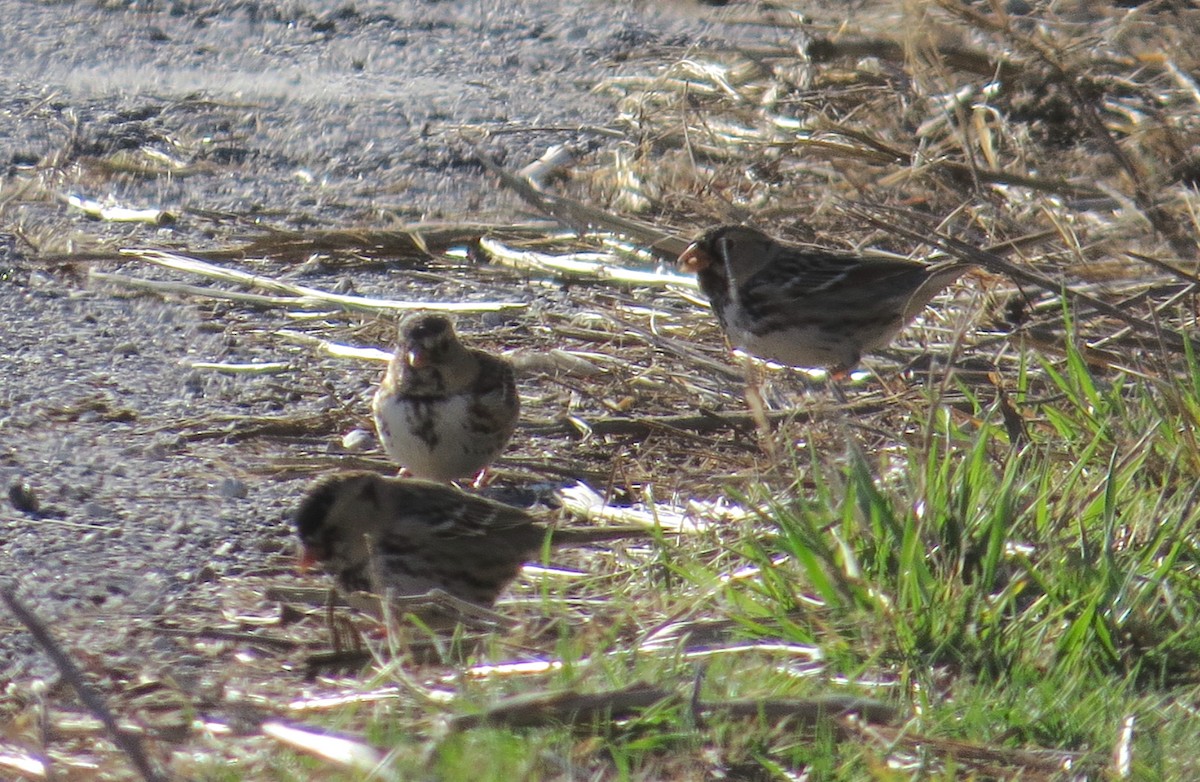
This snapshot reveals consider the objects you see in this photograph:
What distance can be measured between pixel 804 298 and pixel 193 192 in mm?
3955

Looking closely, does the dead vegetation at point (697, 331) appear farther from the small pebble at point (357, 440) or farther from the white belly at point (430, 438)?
the white belly at point (430, 438)

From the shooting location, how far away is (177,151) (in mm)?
10086

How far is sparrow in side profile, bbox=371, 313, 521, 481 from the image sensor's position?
607 centimetres

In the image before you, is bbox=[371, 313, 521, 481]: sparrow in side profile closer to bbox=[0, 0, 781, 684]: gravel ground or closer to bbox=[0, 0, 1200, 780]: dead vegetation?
bbox=[0, 0, 1200, 780]: dead vegetation

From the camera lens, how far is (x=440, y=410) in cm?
607

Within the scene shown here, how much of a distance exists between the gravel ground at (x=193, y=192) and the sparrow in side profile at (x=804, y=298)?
128 cm

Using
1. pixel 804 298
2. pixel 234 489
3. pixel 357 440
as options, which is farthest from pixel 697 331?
pixel 234 489

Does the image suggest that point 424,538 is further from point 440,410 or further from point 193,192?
point 193,192

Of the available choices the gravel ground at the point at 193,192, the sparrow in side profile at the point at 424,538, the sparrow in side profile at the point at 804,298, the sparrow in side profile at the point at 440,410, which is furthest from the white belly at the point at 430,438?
the sparrow in side profile at the point at 804,298

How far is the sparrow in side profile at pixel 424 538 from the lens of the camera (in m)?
5.14

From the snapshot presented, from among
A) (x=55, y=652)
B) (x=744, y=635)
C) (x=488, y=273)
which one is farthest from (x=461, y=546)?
(x=488, y=273)

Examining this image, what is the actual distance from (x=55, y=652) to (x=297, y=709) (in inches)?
Answer: 41.2

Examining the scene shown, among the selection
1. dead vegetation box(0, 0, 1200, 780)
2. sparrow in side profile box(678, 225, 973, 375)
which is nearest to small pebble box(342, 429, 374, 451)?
dead vegetation box(0, 0, 1200, 780)

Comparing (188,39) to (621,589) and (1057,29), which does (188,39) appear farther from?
(621,589)
